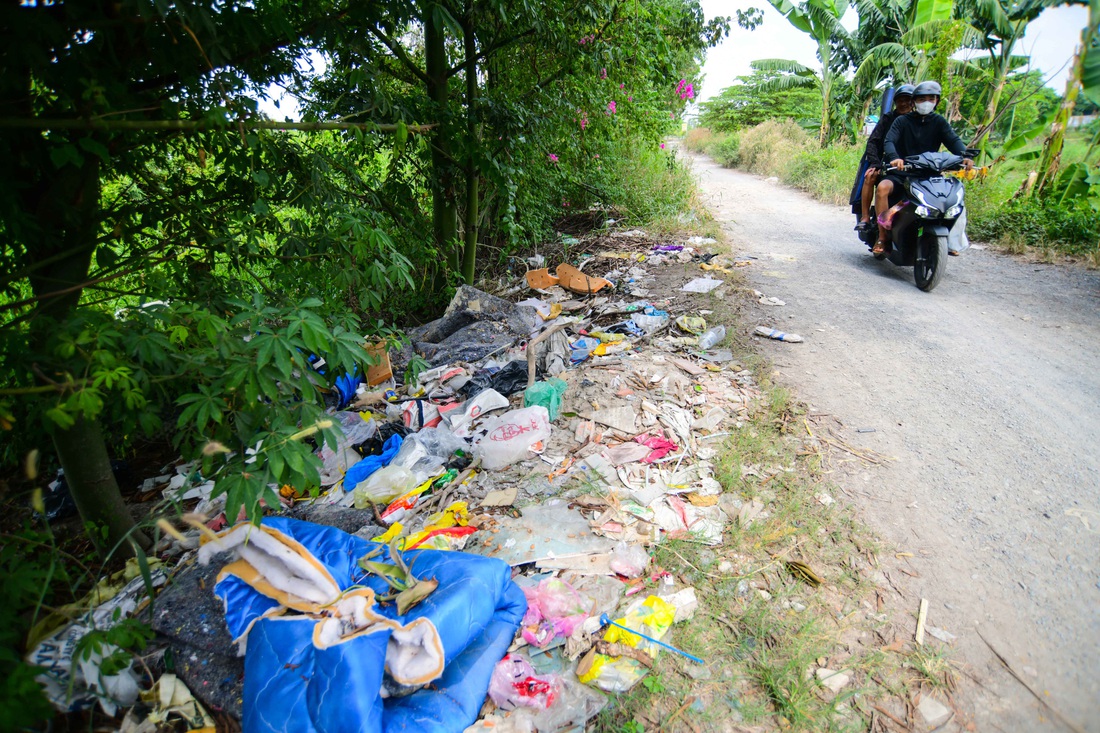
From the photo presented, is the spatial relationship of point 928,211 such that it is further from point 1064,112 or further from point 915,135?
point 1064,112

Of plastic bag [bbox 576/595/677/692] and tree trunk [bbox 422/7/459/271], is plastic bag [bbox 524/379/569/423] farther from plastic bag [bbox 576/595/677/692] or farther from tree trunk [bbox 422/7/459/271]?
tree trunk [bbox 422/7/459/271]

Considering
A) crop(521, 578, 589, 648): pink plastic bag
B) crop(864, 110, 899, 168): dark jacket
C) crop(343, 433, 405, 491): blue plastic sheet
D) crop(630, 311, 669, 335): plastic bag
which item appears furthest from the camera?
crop(864, 110, 899, 168): dark jacket

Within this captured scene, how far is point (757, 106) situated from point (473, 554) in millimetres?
25661

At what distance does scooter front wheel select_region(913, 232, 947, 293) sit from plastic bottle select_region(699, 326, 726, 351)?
2095 mm

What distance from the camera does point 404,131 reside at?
94.0 inches

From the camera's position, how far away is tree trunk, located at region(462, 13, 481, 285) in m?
4.54

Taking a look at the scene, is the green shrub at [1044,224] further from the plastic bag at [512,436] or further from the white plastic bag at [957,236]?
the plastic bag at [512,436]

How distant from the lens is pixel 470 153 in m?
4.49

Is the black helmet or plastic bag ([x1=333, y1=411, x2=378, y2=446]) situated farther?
the black helmet

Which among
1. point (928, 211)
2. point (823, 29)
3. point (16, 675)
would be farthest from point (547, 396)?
point (823, 29)

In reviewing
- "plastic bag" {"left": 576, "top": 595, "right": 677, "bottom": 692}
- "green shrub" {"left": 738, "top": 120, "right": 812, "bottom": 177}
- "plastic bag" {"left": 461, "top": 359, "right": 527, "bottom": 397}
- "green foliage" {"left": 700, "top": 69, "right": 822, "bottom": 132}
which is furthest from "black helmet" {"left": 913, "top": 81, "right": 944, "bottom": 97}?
"green foliage" {"left": 700, "top": 69, "right": 822, "bottom": 132}

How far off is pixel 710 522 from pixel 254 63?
9.73 ft

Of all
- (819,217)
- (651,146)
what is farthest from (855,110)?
(651,146)

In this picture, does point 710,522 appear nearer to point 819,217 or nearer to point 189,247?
point 189,247
